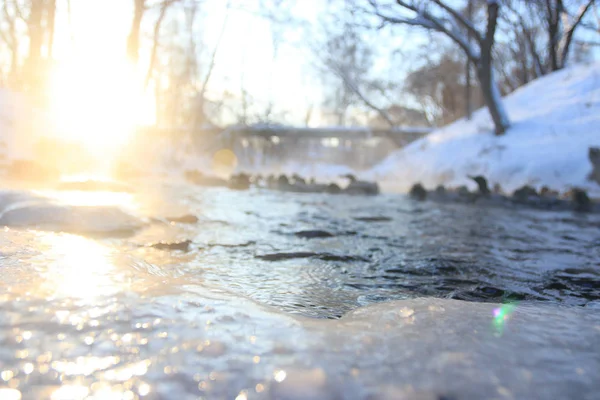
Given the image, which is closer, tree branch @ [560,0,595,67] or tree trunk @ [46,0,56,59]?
tree trunk @ [46,0,56,59]

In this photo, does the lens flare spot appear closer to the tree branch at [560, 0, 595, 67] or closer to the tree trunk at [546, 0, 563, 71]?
the tree trunk at [546, 0, 563, 71]

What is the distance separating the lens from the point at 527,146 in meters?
9.78

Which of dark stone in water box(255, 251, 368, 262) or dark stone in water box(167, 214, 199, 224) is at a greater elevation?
dark stone in water box(167, 214, 199, 224)

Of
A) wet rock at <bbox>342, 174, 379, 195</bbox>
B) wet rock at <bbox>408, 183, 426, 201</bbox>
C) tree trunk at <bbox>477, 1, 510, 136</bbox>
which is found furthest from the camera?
tree trunk at <bbox>477, 1, 510, 136</bbox>

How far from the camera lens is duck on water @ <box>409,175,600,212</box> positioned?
6.09 metres

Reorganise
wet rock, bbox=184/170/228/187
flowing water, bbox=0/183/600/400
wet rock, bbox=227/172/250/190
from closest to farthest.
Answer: flowing water, bbox=0/183/600/400 → wet rock, bbox=227/172/250/190 → wet rock, bbox=184/170/228/187

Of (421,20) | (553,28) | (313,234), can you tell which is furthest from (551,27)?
(313,234)

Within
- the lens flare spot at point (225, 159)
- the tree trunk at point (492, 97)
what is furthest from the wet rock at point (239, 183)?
the lens flare spot at point (225, 159)

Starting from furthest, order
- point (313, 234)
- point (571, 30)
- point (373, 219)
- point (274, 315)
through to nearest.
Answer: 1. point (571, 30)
2. point (373, 219)
3. point (313, 234)
4. point (274, 315)

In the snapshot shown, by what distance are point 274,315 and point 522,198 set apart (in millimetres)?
6432

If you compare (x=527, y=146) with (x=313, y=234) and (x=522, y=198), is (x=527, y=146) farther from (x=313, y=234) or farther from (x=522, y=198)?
(x=313, y=234)

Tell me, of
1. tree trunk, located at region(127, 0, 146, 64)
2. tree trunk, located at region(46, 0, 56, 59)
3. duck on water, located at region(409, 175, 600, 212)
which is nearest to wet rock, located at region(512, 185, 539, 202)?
duck on water, located at region(409, 175, 600, 212)

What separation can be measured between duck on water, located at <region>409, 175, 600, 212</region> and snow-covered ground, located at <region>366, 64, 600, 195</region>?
5.92ft

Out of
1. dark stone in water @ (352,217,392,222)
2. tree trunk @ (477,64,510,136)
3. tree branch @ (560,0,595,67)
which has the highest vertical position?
tree branch @ (560,0,595,67)
